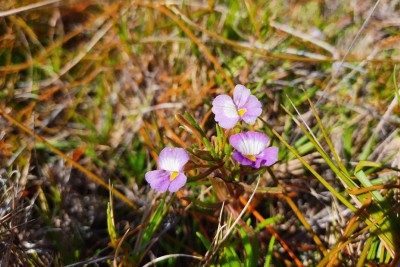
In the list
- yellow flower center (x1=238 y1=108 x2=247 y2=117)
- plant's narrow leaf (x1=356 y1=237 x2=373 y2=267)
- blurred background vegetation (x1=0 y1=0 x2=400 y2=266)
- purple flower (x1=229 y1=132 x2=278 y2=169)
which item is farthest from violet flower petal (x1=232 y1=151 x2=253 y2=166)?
plant's narrow leaf (x1=356 y1=237 x2=373 y2=267)

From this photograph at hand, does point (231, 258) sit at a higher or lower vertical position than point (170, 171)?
lower

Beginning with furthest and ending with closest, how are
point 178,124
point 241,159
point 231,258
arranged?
point 178,124 → point 231,258 → point 241,159

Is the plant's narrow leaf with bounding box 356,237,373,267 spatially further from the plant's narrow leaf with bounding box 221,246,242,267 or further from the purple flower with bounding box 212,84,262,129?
the purple flower with bounding box 212,84,262,129

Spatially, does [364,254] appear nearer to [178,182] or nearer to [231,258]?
[231,258]

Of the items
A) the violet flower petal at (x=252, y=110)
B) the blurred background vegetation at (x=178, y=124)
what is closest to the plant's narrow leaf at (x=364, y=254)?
the blurred background vegetation at (x=178, y=124)

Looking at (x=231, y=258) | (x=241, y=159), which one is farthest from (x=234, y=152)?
(x=231, y=258)

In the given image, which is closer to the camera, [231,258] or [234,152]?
[234,152]
